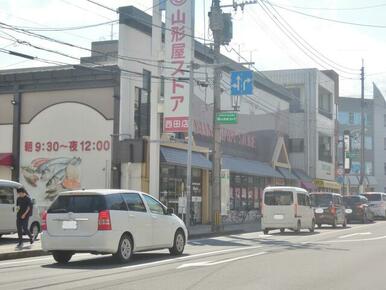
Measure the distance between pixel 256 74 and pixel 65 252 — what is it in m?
30.0

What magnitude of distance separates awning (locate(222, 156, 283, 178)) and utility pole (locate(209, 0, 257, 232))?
21.1 feet

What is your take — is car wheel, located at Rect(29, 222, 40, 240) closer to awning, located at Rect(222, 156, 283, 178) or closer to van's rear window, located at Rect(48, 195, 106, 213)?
van's rear window, located at Rect(48, 195, 106, 213)

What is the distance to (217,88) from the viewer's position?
26750 mm

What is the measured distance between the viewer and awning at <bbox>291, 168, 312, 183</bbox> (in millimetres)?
47153

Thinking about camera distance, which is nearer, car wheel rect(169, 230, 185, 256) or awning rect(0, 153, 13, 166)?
car wheel rect(169, 230, 185, 256)

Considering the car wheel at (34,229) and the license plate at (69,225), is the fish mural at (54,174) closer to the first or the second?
the car wheel at (34,229)

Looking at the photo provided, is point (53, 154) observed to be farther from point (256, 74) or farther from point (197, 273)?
point (256, 74)

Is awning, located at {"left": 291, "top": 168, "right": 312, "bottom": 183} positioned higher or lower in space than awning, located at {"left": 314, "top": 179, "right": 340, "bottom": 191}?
higher

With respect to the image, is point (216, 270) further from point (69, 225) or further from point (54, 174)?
point (54, 174)

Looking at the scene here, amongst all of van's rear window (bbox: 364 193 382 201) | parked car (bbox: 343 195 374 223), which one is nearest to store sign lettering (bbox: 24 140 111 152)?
parked car (bbox: 343 195 374 223)

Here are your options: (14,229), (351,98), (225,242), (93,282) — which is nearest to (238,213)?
(225,242)

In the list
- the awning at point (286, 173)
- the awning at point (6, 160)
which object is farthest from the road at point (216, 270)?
the awning at point (286, 173)

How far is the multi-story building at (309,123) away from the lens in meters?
50.8

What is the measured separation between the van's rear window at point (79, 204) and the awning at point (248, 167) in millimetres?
19242
